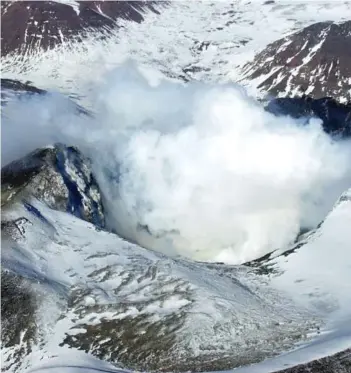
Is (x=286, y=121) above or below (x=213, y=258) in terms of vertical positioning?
above

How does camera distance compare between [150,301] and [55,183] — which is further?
[55,183]

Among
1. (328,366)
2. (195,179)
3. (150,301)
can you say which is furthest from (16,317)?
(195,179)

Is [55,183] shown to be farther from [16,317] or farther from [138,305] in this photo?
[16,317]

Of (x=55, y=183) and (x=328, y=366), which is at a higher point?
(x=55, y=183)

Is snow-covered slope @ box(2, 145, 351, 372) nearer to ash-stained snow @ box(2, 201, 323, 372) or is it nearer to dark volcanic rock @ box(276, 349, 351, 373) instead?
ash-stained snow @ box(2, 201, 323, 372)

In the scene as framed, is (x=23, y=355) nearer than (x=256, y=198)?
Yes

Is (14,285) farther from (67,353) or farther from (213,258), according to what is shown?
(213,258)

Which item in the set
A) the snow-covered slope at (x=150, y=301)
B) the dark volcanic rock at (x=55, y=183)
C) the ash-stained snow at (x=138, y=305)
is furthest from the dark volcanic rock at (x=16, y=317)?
the dark volcanic rock at (x=55, y=183)

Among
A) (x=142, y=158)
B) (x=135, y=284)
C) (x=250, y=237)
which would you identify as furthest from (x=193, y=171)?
(x=135, y=284)
